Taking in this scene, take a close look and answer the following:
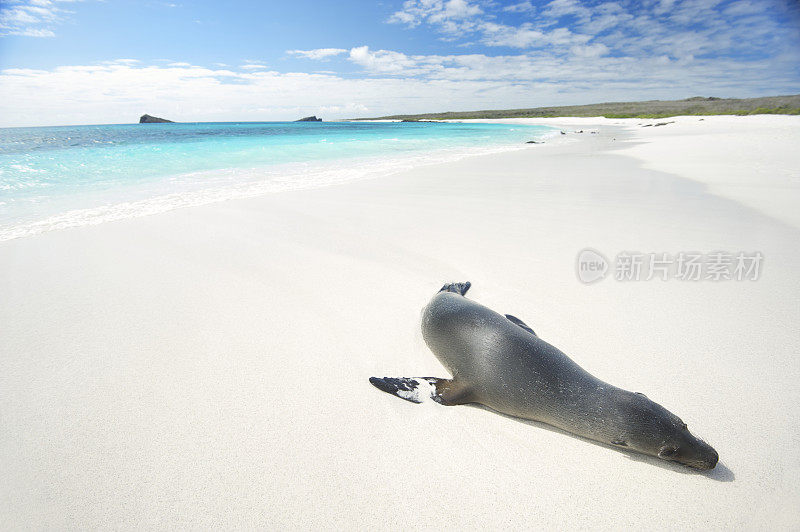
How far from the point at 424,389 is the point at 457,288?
128 cm

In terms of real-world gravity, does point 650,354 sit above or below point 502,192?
below

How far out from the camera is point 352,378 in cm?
242

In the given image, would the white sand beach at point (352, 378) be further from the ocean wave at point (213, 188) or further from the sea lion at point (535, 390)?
the ocean wave at point (213, 188)

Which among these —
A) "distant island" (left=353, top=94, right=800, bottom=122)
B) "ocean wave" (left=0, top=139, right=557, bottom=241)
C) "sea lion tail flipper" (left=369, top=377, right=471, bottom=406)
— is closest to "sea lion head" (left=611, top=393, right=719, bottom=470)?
"sea lion tail flipper" (left=369, top=377, right=471, bottom=406)

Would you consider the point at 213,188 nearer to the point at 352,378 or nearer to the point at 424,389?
the point at 352,378

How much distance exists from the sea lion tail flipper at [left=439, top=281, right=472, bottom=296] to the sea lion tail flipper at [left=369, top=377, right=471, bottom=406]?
111 cm

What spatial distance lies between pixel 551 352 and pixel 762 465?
103 cm

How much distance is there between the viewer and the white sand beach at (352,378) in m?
1.67

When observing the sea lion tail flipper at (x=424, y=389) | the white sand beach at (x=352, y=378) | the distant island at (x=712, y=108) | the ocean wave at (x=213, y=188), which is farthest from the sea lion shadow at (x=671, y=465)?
the distant island at (x=712, y=108)

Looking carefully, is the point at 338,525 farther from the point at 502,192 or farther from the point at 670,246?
the point at 502,192

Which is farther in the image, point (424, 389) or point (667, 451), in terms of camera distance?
point (424, 389)

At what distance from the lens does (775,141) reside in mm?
13562

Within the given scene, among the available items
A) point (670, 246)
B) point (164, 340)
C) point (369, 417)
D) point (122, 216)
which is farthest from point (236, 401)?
point (122, 216)

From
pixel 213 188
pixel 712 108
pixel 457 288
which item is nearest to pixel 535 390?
pixel 457 288
